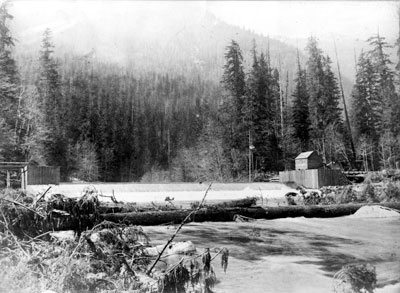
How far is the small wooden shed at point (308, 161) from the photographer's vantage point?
23.7 m

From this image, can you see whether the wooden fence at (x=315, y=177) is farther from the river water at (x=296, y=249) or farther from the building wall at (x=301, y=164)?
the river water at (x=296, y=249)

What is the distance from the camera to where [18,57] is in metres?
13.0

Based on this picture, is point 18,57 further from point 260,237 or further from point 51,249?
point 51,249

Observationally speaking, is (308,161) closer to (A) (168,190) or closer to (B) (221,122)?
(B) (221,122)

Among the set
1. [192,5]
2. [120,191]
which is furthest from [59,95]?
[192,5]

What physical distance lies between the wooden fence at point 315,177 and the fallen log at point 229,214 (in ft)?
33.5

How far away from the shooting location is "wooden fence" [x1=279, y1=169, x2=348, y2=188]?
20766 mm

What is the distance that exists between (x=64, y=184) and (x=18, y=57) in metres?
7.18

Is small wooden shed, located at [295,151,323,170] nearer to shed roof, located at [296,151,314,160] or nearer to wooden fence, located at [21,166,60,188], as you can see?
shed roof, located at [296,151,314,160]

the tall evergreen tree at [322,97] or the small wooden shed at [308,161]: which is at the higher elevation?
the tall evergreen tree at [322,97]

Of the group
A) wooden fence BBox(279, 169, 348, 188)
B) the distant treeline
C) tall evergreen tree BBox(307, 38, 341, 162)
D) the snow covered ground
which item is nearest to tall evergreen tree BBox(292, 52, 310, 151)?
the distant treeline

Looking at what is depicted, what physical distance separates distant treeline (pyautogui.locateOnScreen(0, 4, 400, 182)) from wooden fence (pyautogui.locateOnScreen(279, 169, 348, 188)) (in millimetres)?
1452

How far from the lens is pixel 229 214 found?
8898mm

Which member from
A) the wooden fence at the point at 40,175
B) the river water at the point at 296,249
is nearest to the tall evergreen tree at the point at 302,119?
the river water at the point at 296,249
